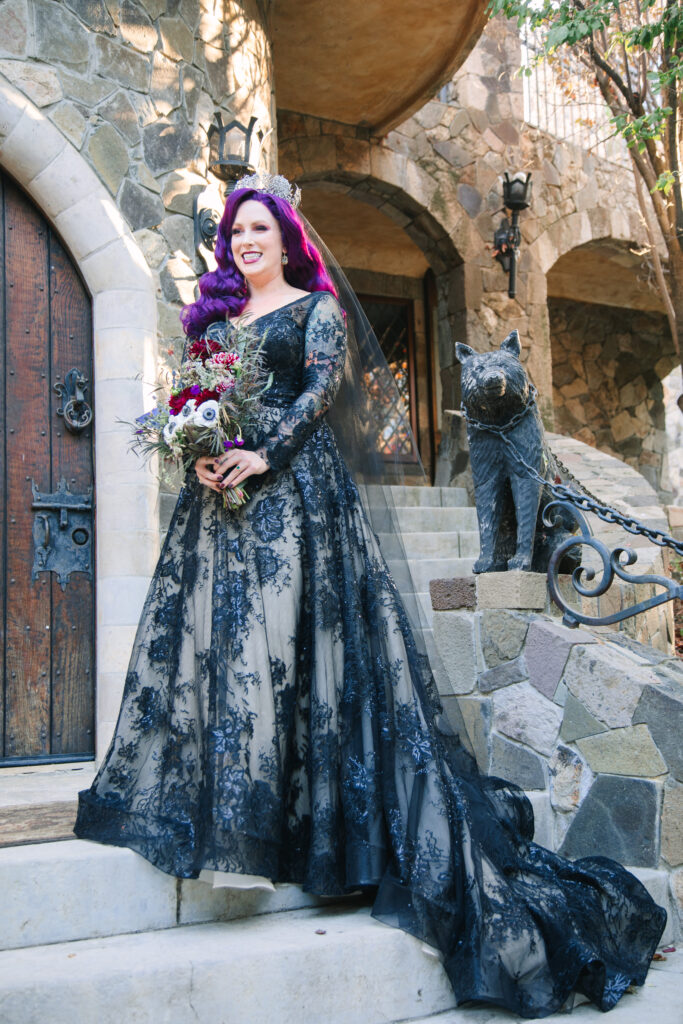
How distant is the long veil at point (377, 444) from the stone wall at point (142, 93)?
1.50 metres

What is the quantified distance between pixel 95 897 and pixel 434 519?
397cm

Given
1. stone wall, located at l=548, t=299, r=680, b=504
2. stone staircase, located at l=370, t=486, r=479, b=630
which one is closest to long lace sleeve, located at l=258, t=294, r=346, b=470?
A: stone staircase, located at l=370, t=486, r=479, b=630

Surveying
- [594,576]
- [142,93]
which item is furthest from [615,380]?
[594,576]

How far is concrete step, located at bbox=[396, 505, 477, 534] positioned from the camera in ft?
18.7

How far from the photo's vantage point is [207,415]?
2.32 metres

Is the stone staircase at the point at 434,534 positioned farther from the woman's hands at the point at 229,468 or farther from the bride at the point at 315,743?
the woman's hands at the point at 229,468

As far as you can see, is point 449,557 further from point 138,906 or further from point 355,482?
point 138,906

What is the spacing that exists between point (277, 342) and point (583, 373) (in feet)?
31.3

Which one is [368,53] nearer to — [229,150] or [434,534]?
[229,150]

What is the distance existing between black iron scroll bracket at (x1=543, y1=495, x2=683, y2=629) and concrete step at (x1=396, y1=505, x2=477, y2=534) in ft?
7.63

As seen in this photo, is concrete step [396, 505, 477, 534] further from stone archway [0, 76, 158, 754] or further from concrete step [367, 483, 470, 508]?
stone archway [0, 76, 158, 754]

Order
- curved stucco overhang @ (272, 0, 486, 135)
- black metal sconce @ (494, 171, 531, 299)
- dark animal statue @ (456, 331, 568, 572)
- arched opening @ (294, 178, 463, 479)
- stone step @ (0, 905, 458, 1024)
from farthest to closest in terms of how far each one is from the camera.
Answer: arched opening @ (294, 178, 463, 479), black metal sconce @ (494, 171, 531, 299), curved stucco overhang @ (272, 0, 486, 135), dark animal statue @ (456, 331, 568, 572), stone step @ (0, 905, 458, 1024)

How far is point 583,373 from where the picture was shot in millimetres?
11438

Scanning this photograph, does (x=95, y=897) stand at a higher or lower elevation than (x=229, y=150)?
lower
